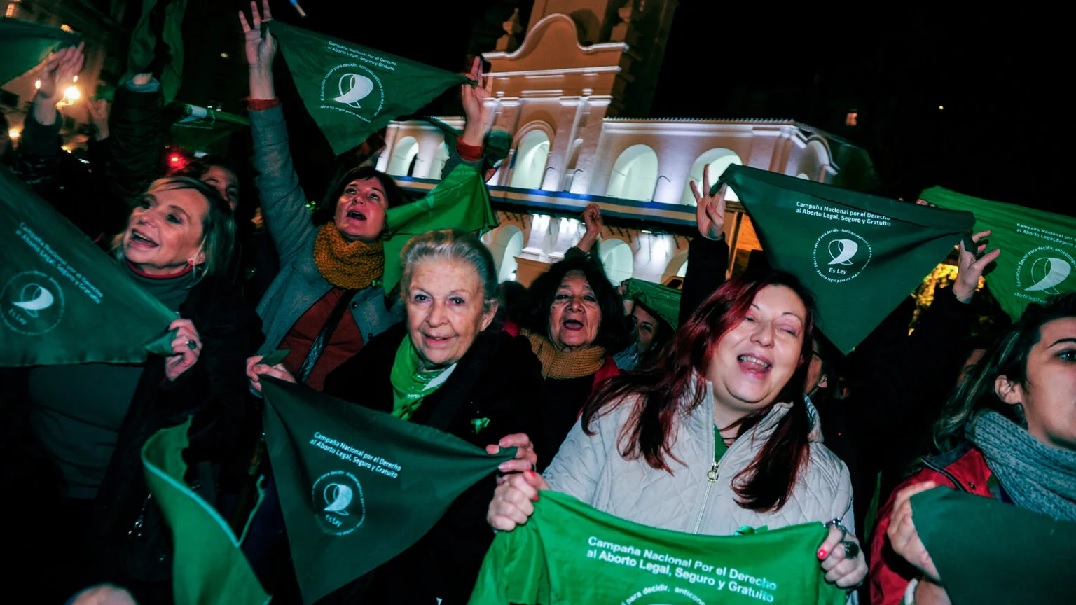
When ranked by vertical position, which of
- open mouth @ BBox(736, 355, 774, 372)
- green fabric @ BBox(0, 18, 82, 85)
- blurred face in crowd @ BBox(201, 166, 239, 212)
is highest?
green fabric @ BBox(0, 18, 82, 85)

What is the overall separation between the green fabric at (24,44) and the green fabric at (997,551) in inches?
193

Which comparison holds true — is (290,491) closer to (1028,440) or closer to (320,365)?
(320,365)

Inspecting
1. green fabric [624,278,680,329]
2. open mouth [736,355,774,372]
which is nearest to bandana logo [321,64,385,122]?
green fabric [624,278,680,329]

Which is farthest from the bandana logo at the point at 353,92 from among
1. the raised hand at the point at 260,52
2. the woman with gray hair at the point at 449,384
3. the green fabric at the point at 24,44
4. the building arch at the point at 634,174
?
the building arch at the point at 634,174

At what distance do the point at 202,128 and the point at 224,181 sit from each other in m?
2.15

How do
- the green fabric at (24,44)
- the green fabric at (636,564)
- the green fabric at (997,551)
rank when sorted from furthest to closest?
1. the green fabric at (24,44)
2. the green fabric at (636,564)
3. the green fabric at (997,551)

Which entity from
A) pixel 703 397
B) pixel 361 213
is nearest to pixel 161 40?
pixel 361 213

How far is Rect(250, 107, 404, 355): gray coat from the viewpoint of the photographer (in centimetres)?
396

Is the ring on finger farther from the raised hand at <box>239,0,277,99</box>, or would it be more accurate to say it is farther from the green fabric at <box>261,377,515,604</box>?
the raised hand at <box>239,0,277,99</box>

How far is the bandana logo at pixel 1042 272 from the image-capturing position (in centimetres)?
379

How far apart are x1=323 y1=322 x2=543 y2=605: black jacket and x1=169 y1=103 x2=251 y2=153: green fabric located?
411 centimetres

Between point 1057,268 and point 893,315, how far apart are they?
106cm

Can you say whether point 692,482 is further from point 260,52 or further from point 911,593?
point 260,52

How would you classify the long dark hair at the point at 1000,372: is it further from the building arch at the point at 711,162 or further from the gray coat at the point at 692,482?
the building arch at the point at 711,162
